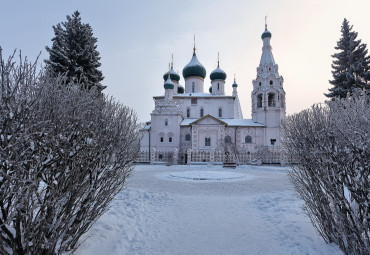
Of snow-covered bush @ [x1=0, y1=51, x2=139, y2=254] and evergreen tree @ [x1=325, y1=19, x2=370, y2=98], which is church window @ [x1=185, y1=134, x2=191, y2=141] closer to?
evergreen tree @ [x1=325, y1=19, x2=370, y2=98]

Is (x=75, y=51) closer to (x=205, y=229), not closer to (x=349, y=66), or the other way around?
(x=205, y=229)

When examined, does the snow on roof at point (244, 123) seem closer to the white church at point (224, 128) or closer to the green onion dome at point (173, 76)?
the white church at point (224, 128)

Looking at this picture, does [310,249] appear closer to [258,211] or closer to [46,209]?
[258,211]

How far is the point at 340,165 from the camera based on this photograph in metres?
2.91

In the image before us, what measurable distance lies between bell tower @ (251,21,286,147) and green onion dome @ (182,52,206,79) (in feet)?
36.1

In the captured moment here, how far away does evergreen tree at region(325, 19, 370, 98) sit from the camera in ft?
57.9

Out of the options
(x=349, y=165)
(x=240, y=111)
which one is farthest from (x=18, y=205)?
(x=240, y=111)

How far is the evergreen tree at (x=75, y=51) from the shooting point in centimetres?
1424

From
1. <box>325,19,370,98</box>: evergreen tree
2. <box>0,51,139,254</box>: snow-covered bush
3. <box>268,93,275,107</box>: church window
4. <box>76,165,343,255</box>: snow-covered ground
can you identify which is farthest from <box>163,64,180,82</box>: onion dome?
<box>0,51,139,254</box>: snow-covered bush

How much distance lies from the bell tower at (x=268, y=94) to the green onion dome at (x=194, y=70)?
11.0m

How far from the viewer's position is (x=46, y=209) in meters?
2.47

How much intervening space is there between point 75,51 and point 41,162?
1497cm

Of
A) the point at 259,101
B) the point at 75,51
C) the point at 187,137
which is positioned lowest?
the point at 187,137

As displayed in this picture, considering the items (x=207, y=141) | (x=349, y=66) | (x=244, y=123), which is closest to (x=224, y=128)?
(x=207, y=141)
